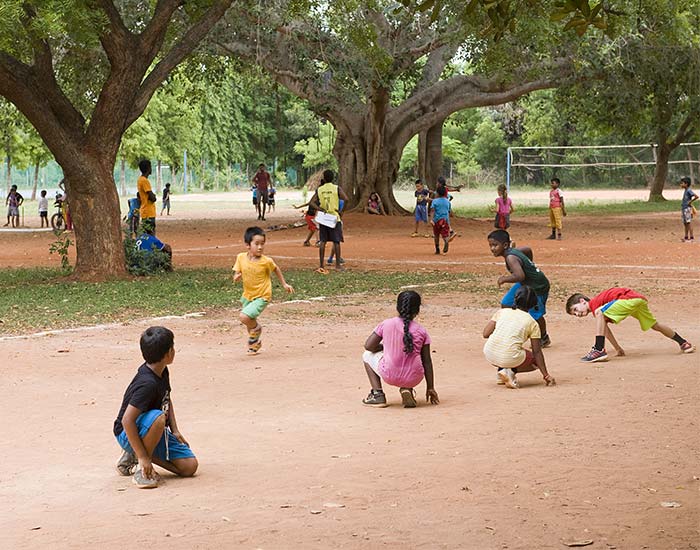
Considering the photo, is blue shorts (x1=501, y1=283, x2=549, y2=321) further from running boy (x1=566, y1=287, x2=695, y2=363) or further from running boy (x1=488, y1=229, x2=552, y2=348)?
running boy (x1=566, y1=287, x2=695, y2=363)

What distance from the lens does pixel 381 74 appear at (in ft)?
92.9

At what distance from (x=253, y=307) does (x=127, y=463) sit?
14.9ft

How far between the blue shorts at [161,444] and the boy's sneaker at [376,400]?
2.21 meters

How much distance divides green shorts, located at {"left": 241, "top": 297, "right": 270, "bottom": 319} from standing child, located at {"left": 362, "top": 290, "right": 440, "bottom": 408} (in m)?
2.64

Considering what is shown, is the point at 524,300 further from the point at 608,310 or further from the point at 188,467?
the point at 188,467

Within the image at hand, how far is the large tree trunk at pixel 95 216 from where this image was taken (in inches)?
680

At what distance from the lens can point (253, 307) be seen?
11.0 meters

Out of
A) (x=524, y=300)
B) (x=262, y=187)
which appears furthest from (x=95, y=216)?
(x=262, y=187)

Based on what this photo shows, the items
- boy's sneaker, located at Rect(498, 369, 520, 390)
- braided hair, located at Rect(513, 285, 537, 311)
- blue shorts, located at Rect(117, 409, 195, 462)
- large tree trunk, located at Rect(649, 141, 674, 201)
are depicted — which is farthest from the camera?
large tree trunk, located at Rect(649, 141, 674, 201)

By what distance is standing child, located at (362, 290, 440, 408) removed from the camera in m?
8.39

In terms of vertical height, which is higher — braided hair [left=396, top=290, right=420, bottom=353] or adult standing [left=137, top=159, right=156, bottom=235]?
adult standing [left=137, top=159, right=156, bottom=235]

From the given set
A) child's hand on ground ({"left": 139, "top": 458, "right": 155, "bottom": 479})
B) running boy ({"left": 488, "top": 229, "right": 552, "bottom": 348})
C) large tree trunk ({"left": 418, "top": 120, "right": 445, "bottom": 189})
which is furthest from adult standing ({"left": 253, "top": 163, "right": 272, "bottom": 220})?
child's hand on ground ({"left": 139, "top": 458, "right": 155, "bottom": 479})

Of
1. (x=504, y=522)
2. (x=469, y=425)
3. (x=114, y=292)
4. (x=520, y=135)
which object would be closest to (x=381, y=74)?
(x=114, y=292)

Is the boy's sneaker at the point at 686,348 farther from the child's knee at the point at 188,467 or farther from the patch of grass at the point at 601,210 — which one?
the patch of grass at the point at 601,210
